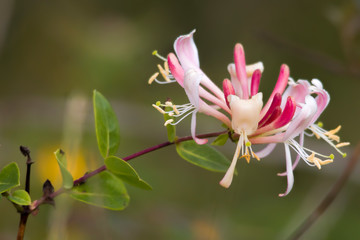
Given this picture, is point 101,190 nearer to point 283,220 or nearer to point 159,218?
point 159,218

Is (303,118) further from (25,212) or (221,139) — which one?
(25,212)

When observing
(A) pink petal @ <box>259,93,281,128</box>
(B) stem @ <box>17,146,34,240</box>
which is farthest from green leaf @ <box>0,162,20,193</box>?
(A) pink petal @ <box>259,93,281,128</box>

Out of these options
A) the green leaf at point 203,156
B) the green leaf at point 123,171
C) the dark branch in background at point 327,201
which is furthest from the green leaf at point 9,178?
the dark branch in background at point 327,201

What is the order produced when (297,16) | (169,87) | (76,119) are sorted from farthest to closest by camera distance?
(297,16) < (169,87) < (76,119)

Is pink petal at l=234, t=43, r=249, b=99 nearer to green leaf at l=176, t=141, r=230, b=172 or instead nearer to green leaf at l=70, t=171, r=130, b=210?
green leaf at l=176, t=141, r=230, b=172

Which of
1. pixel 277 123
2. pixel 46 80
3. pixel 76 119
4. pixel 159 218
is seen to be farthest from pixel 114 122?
pixel 46 80

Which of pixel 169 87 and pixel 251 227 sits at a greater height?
pixel 169 87
